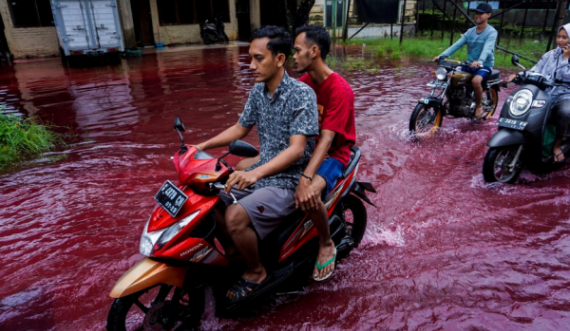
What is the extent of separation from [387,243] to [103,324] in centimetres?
241

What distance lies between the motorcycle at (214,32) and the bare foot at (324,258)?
18.7 metres

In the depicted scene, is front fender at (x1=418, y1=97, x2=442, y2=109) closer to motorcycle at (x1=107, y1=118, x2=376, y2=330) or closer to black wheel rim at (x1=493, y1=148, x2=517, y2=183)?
black wheel rim at (x1=493, y1=148, x2=517, y2=183)

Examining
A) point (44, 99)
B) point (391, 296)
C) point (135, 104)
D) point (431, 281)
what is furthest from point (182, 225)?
point (44, 99)

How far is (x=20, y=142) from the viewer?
5.76 m

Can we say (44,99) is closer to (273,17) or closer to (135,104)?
(135,104)

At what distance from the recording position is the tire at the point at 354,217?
3.21 meters

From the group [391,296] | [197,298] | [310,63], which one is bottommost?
[391,296]

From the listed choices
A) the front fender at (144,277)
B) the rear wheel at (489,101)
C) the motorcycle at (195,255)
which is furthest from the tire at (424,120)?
the front fender at (144,277)

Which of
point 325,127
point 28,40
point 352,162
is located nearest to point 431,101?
point 352,162

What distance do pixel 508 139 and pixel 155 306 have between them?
13.5ft

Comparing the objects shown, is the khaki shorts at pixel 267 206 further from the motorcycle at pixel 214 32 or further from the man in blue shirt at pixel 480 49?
the motorcycle at pixel 214 32

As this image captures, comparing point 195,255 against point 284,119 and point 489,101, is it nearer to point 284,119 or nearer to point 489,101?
point 284,119

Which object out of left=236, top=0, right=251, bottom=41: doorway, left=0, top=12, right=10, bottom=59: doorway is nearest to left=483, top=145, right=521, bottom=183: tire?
left=0, top=12, right=10, bottom=59: doorway

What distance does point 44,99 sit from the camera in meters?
9.03
